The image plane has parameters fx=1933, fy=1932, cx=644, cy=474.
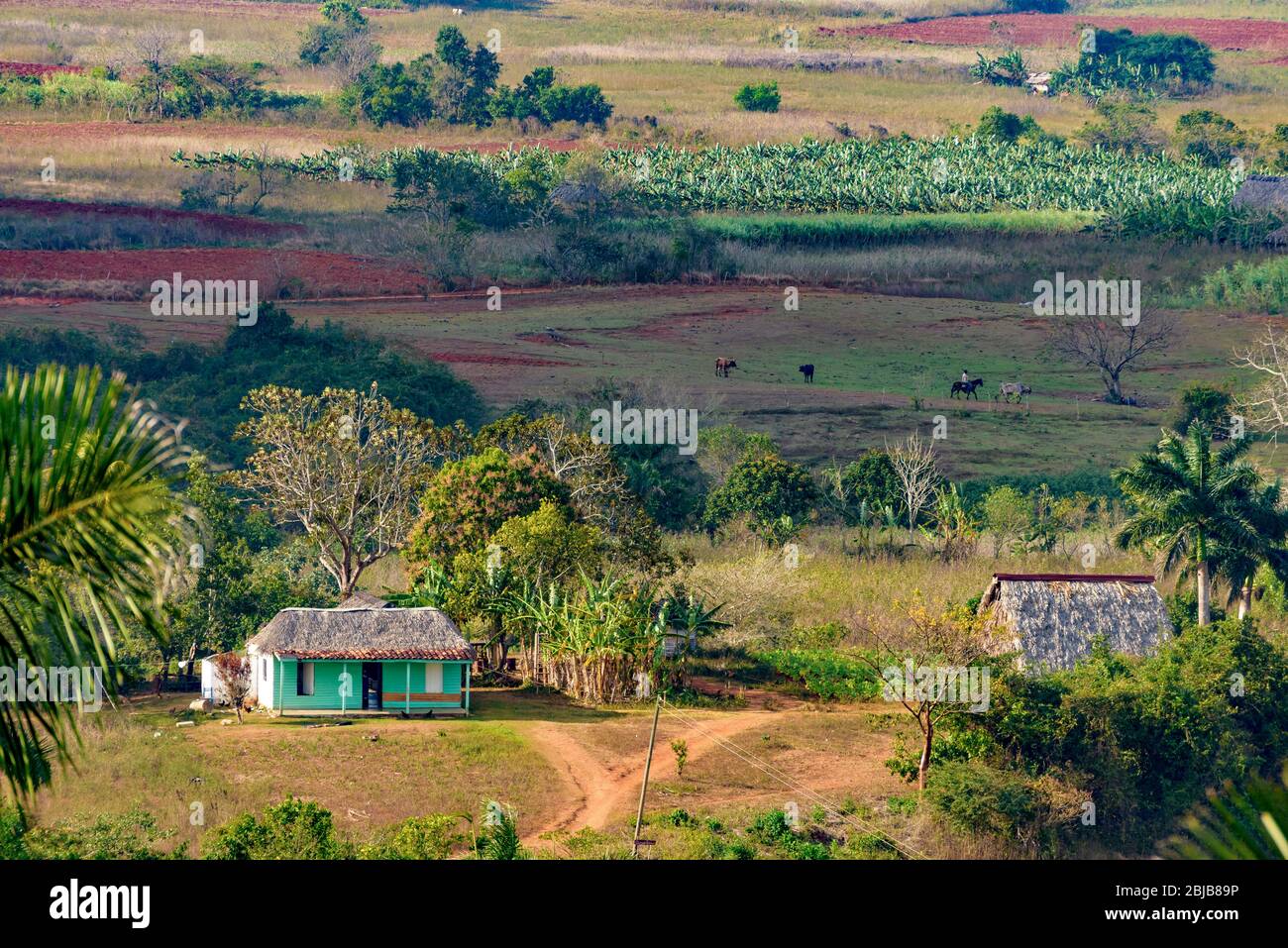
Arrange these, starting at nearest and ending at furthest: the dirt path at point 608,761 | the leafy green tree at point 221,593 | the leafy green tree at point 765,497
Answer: the dirt path at point 608,761
the leafy green tree at point 221,593
the leafy green tree at point 765,497

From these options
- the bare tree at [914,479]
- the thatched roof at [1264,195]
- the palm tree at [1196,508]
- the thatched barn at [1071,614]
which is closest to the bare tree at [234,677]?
the thatched barn at [1071,614]

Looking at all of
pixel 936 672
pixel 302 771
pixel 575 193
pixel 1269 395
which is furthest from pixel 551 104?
pixel 302 771

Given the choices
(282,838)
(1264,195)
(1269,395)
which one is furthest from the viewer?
(1264,195)

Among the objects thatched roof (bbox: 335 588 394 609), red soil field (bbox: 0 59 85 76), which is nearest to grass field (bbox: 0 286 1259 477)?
thatched roof (bbox: 335 588 394 609)

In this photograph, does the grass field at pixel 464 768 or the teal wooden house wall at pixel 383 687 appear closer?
the grass field at pixel 464 768

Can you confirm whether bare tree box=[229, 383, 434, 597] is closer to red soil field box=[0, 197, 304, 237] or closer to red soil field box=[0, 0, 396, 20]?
red soil field box=[0, 197, 304, 237]

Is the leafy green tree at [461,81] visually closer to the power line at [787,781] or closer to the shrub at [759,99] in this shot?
the shrub at [759,99]

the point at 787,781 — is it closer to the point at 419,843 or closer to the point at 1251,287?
the point at 419,843
